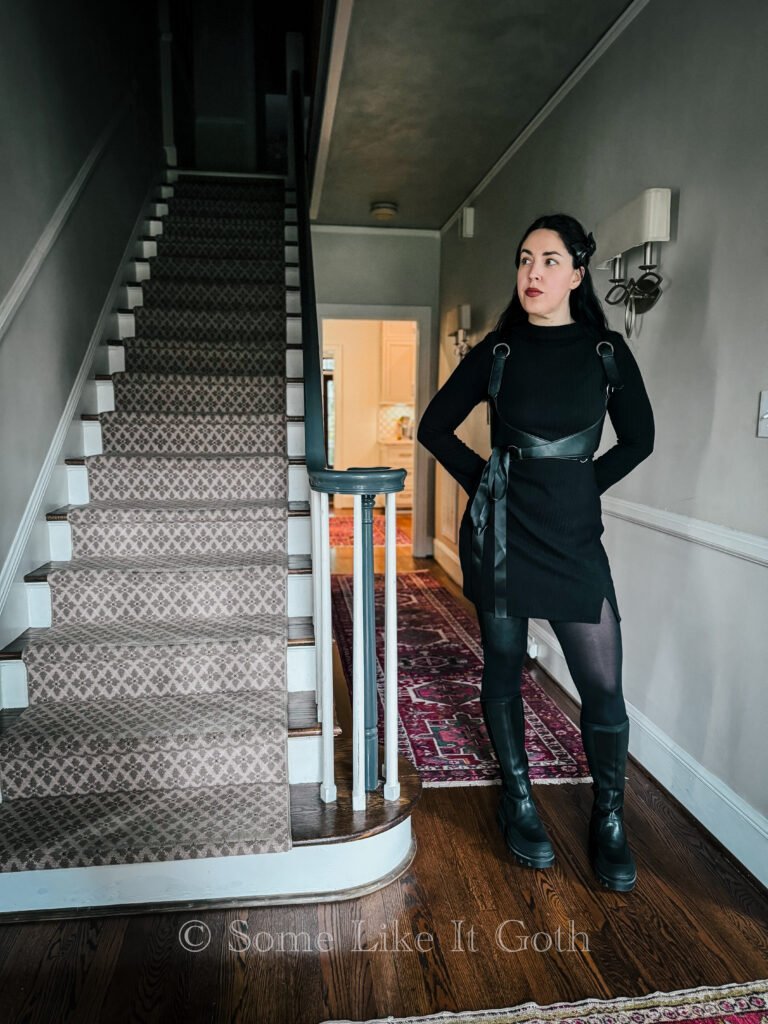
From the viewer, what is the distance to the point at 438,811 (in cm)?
213

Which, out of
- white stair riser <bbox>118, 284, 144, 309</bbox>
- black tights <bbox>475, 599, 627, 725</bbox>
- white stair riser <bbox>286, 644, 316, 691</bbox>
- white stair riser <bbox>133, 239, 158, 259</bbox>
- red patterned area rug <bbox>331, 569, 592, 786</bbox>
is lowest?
red patterned area rug <bbox>331, 569, 592, 786</bbox>

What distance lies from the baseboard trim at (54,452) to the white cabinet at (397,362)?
5549 millimetres

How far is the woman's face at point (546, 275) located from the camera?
1654 millimetres

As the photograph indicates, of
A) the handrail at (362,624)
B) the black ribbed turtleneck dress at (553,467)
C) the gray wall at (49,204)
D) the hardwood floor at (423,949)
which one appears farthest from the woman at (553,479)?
the gray wall at (49,204)

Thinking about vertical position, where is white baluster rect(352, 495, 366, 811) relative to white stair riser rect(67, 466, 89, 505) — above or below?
below

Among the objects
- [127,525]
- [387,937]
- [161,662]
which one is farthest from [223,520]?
[387,937]

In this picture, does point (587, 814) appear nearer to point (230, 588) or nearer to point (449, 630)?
point (230, 588)

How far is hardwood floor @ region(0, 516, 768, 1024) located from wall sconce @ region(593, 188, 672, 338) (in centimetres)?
171

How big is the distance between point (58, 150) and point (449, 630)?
112 inches

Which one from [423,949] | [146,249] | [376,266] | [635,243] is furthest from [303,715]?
[376,266]

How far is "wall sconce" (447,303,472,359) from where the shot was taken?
464 centimetres

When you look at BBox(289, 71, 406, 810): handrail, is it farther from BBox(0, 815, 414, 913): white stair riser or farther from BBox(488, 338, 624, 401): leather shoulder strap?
BBox(488, 338, 624, 401): leather shoulder strap

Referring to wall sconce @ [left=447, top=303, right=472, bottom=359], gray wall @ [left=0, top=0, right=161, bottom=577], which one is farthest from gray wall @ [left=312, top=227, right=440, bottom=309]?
gray wall @ [left=0, top=0, right=161, bottom=577]

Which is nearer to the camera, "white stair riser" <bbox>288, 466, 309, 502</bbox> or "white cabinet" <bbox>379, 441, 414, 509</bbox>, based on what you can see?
"white stair riser" <bbox>288, 466, 309, 502</bbox>
